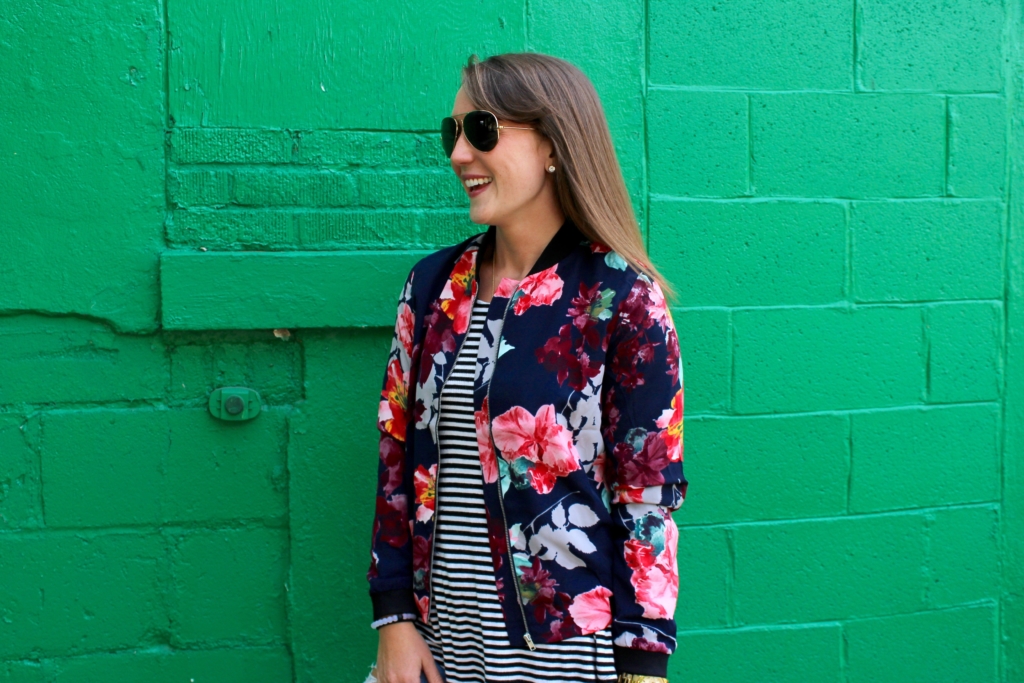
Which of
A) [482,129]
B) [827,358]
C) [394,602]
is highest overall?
[482,129]

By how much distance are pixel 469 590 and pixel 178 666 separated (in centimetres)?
124

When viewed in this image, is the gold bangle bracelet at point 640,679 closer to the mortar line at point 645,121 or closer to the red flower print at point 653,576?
the red flower print at point 653,576

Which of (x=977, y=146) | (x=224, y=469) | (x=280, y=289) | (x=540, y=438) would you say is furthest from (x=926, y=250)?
(x=224, y=469)

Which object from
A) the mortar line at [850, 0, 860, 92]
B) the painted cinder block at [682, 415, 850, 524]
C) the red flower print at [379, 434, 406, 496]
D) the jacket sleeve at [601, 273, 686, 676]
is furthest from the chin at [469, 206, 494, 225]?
the mortar line at [850, 0, 860, 92]

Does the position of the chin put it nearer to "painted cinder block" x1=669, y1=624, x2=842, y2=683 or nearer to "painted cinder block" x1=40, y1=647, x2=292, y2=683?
"painted cinder block" x1=40, y1=647, x2=292, y2=683

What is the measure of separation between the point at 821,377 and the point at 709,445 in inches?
17.3

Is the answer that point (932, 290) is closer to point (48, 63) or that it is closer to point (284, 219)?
point (284, 219)

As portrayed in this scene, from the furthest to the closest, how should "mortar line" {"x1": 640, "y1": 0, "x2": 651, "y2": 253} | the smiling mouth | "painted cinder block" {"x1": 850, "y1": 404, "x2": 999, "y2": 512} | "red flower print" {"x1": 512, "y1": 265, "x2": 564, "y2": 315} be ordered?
"painted cinder block" {"x1": 850, "y1": 404, "x2": 999, "y2": 512} < "mortar line" {"x1": 640, "y1": 0, "x2": 651, "y2": 253} < the smiling mouth < "red flower print" {"x1": 512, "y1": 265, "x2": 564, "y2": 315}

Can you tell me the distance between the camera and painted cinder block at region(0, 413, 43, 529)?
107 inches

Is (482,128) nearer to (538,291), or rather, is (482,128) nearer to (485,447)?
(538,291)

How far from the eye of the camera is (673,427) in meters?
2.01

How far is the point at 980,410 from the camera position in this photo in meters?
3.30

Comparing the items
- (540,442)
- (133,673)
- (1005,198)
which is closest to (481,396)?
(540,442)

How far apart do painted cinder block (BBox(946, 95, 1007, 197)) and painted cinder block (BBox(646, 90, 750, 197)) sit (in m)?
0.75
